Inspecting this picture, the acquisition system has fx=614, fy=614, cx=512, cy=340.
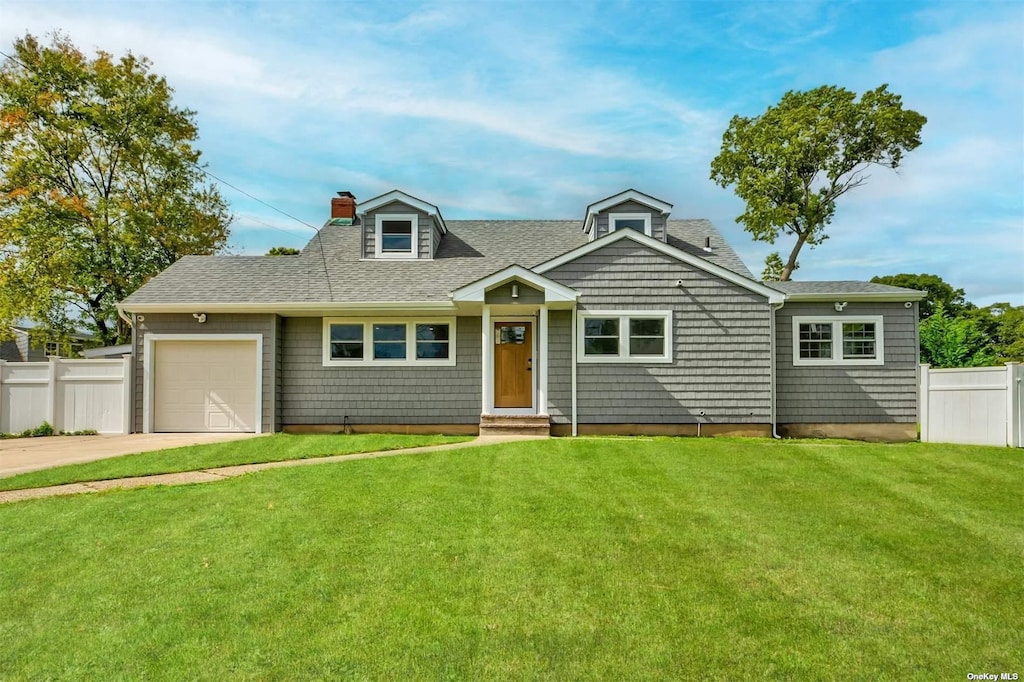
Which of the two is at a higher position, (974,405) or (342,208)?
(342,208)

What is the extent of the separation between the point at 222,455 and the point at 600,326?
24.7 ft

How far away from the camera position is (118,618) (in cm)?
405

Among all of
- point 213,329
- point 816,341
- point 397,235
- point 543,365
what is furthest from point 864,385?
point 213,329

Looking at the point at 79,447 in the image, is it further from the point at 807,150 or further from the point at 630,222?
the point at 807,150

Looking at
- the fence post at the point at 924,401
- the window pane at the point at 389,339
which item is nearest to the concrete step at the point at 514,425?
the window pane at the point at 389,339

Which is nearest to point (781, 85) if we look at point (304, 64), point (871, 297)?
point (871, 297)

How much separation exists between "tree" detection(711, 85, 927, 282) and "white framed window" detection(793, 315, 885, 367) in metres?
12.0

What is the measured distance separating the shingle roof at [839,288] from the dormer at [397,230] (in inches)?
320

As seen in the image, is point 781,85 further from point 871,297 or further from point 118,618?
point 118,618

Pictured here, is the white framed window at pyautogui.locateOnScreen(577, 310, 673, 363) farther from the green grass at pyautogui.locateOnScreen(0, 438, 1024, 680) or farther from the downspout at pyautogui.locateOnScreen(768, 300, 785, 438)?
the green grass at pyautogui.locateOnScreen(0, 438, 1024, 680)

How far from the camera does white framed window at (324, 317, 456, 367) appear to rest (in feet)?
45.0

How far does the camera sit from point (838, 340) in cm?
1359

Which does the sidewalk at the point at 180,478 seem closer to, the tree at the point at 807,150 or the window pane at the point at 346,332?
the window pane at the point at 346,332

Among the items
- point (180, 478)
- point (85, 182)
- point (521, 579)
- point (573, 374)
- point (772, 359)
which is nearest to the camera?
point (521, 579)
